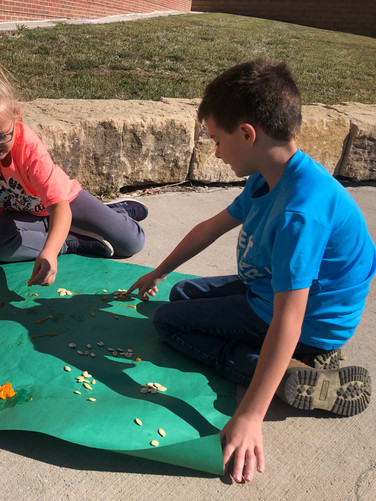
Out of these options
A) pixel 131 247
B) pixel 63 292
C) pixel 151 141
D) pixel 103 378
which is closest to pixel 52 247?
pixel 63 292

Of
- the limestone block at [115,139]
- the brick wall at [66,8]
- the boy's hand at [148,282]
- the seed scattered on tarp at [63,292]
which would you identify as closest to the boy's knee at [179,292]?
the boy's hand at [148,282]

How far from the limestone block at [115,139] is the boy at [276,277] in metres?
1.52

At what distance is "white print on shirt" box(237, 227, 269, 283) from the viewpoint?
6.26 feet

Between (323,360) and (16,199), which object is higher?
(16,199)

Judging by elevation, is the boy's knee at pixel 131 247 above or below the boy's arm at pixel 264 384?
below

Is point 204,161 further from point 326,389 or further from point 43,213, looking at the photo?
point 326,389

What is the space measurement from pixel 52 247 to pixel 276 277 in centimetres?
106

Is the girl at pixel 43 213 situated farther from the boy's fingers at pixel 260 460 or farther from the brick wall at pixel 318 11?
the brick wall at pixel 318 11

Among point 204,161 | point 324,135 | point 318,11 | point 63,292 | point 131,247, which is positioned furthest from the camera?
point 318,11

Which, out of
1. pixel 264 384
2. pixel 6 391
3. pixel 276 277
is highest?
pixel 276 277

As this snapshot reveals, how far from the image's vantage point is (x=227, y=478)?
5.21 feet

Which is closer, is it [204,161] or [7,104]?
[7,104]

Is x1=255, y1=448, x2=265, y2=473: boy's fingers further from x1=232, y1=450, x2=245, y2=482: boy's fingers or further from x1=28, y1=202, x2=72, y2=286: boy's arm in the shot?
x1=28, y1=202, x2=72, y2=286: boy's arm

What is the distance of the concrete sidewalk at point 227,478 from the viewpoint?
59.5 inches
